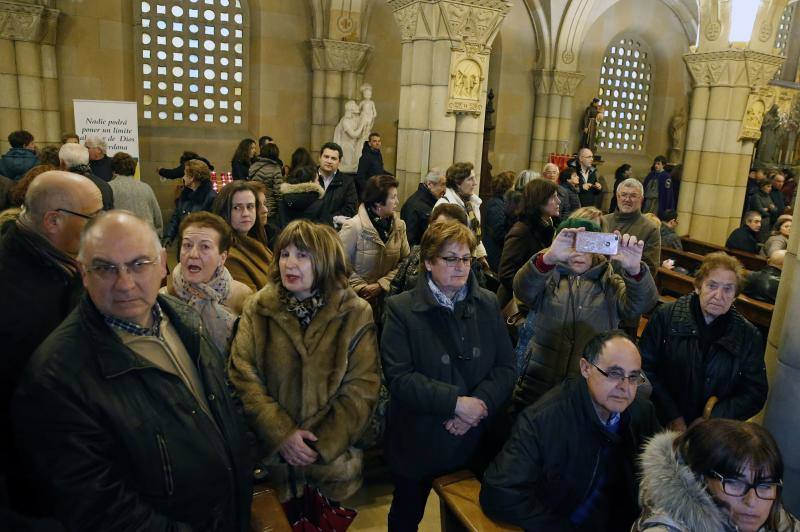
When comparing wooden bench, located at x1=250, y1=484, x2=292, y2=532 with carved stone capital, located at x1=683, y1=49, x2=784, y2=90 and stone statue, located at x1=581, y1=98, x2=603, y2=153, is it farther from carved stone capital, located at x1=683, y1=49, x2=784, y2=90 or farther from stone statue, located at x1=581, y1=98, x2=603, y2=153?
stone statue, located at x1=581, y1=98, x2=603, y2=153

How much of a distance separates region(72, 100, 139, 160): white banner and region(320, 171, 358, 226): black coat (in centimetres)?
386

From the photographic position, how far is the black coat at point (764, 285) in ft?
15.3

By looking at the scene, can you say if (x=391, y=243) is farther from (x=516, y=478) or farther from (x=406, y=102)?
(x=406, y=102)

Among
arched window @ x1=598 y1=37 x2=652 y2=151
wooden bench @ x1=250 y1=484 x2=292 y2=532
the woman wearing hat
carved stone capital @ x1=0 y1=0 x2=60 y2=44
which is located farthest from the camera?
arched window @ x1=598 y1=37 x2=652 y2=151

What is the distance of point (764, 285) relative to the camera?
4.67 m

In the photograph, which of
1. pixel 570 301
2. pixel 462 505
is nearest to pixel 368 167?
pixel 570 301

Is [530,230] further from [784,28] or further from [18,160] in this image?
[784,28]

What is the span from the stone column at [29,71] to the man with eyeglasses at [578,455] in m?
9.15

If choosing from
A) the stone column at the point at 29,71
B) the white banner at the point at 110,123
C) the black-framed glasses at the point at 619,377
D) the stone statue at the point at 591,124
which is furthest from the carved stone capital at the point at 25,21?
the stone statue at the point at 591,124

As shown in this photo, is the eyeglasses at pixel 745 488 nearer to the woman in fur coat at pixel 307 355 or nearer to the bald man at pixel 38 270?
the woman in fur coat at pixel 307 355

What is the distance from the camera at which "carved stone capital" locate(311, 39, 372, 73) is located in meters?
10.7

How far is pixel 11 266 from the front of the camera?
1.91m

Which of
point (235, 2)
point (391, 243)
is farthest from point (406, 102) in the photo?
point (235, 2)

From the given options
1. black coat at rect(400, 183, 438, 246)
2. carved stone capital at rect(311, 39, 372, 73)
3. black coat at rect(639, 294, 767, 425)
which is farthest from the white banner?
black coat at rect(639, 294, 767, 425)
